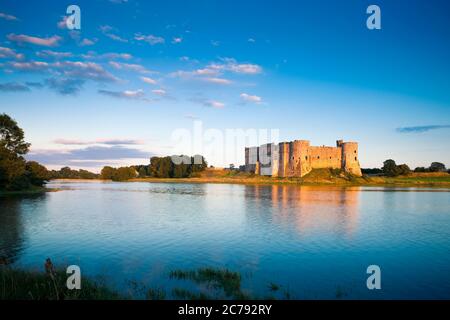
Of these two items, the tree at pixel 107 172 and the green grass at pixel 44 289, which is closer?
the green grass at pixel 44 289

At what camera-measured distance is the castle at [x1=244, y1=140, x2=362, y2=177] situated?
4272 inches

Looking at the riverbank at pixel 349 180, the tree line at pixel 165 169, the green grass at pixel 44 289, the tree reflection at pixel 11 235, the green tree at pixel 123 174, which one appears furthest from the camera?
the green tree at pixel 123 174

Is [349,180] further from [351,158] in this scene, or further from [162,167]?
[162,167]

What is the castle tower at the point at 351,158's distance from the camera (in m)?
112

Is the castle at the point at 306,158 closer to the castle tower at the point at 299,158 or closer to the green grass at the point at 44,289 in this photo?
the castle tower at the point at 299,158

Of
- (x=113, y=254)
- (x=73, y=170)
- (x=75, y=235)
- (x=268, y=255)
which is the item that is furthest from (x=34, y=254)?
(x=73, y=170)

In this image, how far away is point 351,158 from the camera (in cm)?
11231

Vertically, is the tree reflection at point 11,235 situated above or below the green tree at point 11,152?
below

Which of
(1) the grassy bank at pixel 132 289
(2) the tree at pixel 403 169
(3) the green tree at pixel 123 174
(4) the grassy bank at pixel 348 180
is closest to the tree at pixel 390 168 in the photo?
(2) the tree at pixel 403 169

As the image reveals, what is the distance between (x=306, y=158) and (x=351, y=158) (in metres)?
16.4

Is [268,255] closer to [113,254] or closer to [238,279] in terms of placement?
[238,279]

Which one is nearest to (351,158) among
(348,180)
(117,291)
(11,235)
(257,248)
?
(348,180)

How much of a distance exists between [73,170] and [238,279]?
205670mm
